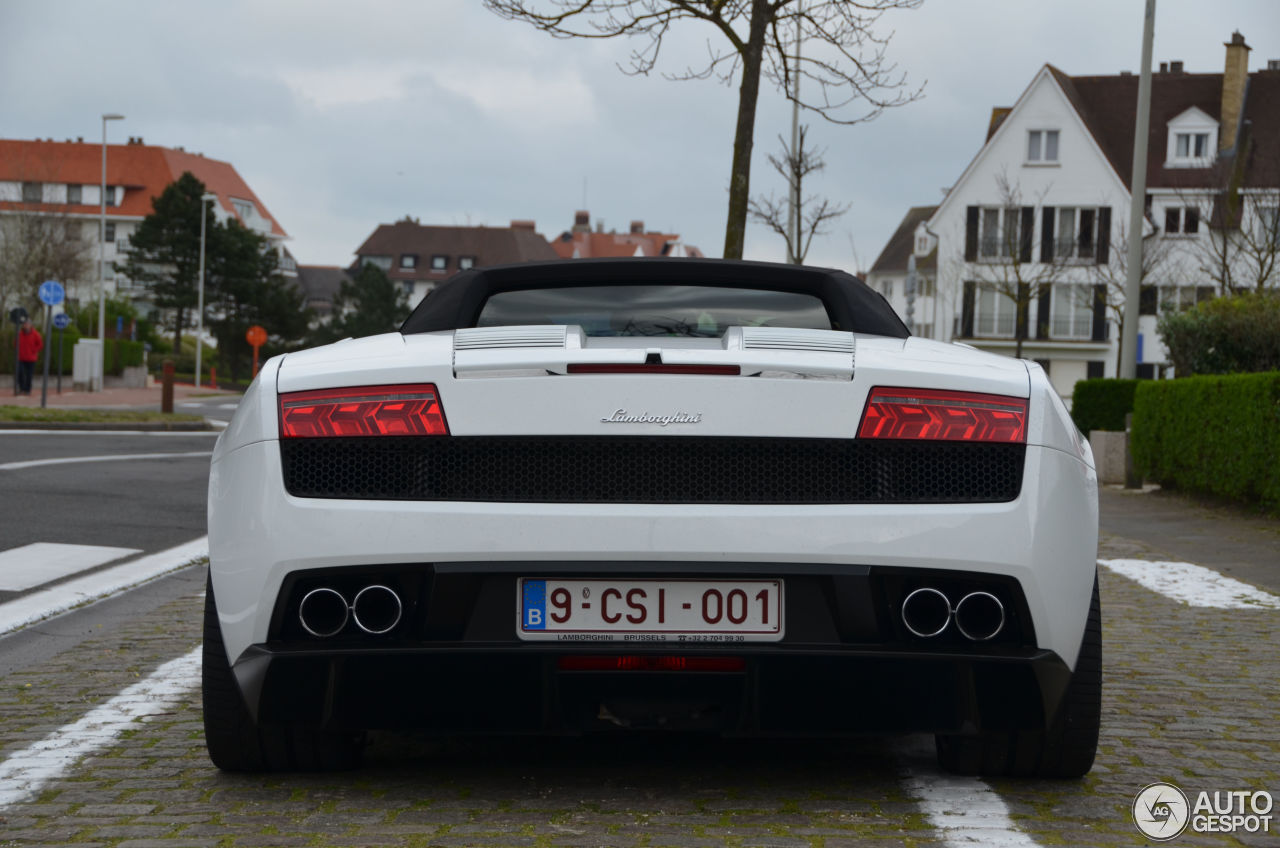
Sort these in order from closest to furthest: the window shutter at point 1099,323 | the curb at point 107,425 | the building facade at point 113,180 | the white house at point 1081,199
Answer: the curb at point 107,425 < the white house at point 1081,199 < the window shutter at point 1099,323 < the building facade at point 113,180

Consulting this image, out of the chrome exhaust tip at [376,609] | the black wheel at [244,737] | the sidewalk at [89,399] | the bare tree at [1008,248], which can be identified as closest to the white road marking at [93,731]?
the black wheel at [244,737]

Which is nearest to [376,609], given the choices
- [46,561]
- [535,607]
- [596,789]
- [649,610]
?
[535,607]

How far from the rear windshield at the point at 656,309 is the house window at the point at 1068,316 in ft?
205

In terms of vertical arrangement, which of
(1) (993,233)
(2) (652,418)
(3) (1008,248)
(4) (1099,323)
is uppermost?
(1) (993,233)

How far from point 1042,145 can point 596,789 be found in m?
62.0

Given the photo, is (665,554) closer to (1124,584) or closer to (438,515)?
(438,515)

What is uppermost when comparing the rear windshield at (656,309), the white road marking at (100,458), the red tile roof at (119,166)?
the red tile roof at (119,166)

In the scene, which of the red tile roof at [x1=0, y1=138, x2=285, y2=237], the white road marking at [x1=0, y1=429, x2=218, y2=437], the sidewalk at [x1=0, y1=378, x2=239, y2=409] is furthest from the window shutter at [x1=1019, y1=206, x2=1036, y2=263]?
the red tile roof at [x1=0, y1=138, x2=285, y2=237]

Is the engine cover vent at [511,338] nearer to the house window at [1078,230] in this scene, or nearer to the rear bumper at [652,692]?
the rear bumper at [652,692]

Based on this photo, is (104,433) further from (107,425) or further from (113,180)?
(113,180)

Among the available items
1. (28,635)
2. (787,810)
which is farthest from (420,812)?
(28,635)

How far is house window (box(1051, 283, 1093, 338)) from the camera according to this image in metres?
65.4

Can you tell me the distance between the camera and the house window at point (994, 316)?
65.9 metres

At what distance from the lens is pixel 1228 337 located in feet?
69.8
